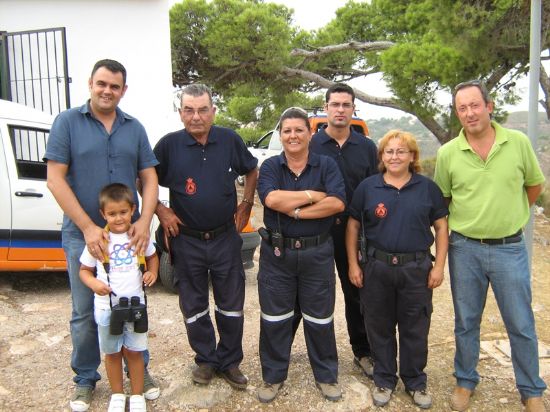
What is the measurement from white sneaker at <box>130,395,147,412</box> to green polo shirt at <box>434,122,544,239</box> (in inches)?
84.1

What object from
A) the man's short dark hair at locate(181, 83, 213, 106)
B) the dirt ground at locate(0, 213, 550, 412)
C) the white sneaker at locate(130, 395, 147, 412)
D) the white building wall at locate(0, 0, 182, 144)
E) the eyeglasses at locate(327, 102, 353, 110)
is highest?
the white building wall at locate(0, 0, 182, 144)

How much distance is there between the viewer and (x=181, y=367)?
11.3 feet

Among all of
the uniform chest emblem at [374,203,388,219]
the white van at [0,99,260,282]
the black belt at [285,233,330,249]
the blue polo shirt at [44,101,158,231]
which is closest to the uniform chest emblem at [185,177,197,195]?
the blue polo shirt at [44,101,158,231]

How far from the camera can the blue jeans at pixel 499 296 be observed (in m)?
2.88

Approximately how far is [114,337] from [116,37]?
6.27 metres

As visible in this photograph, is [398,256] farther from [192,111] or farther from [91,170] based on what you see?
[91,170]

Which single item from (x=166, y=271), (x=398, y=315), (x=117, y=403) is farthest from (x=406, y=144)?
(x=166, y=271)

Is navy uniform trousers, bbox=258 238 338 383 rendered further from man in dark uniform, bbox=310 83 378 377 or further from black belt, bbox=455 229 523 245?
black belt, bbox=455 229 523 245

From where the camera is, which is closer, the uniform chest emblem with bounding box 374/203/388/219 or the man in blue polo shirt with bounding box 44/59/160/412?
the man in blue polo shirt with bounding box 44/59/160/412

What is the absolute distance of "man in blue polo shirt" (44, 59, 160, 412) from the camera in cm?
262

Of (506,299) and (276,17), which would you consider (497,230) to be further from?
(276,17)

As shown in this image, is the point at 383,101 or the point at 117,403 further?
the point at 383,101

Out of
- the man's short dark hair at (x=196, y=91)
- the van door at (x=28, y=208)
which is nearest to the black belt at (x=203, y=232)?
the man's short dark hair at (x=196, y=91)

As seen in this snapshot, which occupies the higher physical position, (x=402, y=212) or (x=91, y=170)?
(x=91, y=170)
